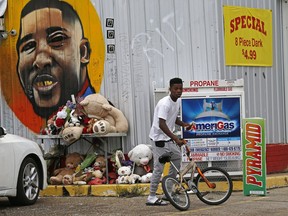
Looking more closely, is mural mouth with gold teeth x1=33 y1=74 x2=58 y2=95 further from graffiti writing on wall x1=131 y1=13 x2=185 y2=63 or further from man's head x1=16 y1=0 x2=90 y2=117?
graffiti writing on wall x1=131 y1=13 x2=185 y2=63

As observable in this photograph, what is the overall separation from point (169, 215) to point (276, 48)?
6.61m

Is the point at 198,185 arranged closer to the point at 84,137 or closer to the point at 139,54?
the point at 84,137

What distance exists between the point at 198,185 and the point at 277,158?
175 inches

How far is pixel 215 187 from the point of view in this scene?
1012 centimetres

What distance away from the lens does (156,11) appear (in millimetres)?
13047

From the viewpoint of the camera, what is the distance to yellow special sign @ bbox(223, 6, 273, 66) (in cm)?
1352

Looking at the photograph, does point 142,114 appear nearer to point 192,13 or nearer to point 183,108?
point 183,108

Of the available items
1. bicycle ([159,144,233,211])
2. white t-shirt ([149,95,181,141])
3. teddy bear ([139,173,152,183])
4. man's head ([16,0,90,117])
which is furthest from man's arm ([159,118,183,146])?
man's head ([16,0,90,117])

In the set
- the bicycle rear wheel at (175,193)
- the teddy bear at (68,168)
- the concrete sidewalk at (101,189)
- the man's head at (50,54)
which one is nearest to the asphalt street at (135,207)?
the bicycle rear wheel at (175,193)

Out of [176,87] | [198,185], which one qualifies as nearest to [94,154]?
[198,185]

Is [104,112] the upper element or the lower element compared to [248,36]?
lower

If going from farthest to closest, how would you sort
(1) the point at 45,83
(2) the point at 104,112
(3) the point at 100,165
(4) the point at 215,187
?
(1) the point at 45,83 → (2) the point at 104,112 → (3) the point at 100,165 → (4) the point at 215,187

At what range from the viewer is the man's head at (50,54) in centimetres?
1323

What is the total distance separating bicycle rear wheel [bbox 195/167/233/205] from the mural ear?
13.5 ft
